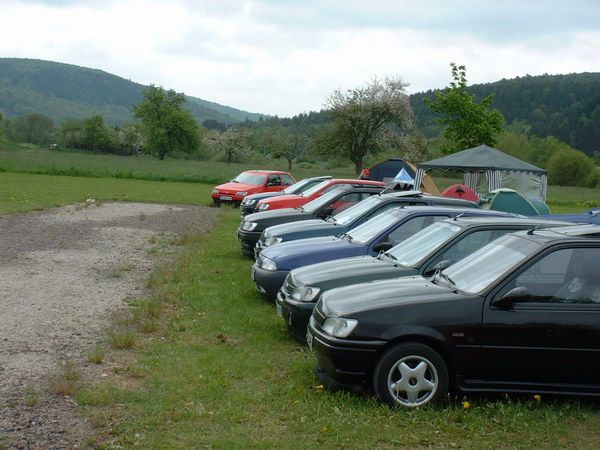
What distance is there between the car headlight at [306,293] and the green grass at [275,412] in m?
0.55

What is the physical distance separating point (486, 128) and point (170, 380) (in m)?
30.7

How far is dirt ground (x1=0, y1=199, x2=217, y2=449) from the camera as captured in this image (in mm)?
4938

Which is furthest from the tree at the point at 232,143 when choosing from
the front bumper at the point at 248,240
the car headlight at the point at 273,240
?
the car headlight at the point at 273,240

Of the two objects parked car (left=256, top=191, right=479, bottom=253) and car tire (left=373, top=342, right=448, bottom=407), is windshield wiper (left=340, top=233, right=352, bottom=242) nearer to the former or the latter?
parked car (left=256, top=191, right=479, bottom=253)

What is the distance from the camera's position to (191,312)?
884 centimetres

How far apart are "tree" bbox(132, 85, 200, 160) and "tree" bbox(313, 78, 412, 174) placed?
50.0 metres

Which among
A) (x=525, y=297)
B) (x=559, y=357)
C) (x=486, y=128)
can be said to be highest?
(x=486, y=128)

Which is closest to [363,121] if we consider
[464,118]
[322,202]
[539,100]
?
[464,118]

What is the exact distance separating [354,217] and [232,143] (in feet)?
274

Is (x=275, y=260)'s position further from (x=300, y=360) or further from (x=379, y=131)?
(x=379, y=131)

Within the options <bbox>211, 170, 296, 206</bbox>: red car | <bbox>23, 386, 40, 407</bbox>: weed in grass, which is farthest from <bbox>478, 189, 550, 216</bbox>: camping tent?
<bbox>23, 386, 40, 407</bbox>: weed in grass

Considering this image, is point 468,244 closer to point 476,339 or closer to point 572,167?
point 476,339

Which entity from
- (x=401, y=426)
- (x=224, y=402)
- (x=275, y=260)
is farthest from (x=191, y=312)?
(x=401, y=426)

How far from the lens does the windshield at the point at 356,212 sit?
10.8 m
